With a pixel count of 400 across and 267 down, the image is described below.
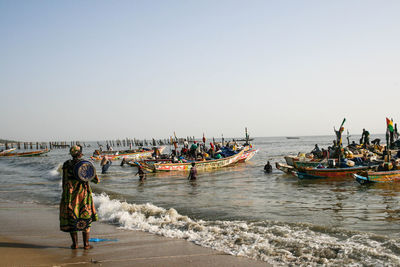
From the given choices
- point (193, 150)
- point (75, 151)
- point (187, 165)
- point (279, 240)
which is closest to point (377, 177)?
point (279, 240)

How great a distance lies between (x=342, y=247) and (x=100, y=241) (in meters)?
4.55

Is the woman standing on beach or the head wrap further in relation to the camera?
the head wrap

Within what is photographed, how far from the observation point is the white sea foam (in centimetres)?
529

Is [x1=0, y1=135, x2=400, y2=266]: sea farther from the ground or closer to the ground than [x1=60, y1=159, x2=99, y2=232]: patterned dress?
closer to the ground

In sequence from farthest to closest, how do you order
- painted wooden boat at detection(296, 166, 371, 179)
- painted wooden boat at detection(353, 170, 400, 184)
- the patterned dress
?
1. painted wooden boat at detection(296, 166, 371, 179)
2. painted wooden boat at detection(353, 170, 400, 184)
3. the patterned dress

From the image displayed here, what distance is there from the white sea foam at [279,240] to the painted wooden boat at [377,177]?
347 inches

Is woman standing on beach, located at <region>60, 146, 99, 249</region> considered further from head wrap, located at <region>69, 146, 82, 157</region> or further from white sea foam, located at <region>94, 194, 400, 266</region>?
white sea foam, located at <region>94, 194, 400, 266</region>

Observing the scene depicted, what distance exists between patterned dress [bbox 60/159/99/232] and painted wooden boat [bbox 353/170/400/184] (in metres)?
13.5

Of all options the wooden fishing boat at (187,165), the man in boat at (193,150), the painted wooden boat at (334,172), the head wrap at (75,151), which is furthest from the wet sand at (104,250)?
the man in boat at (193,150)

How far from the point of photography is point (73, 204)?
5238mm

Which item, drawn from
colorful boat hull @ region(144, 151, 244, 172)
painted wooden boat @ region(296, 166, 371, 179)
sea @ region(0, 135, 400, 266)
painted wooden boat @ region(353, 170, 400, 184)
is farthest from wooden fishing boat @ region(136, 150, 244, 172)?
painted wooden boat @ region(353, 170, 400, 184)

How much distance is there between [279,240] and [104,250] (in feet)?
A: 10.8

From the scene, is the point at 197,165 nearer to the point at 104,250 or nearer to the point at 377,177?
the point at 377,177

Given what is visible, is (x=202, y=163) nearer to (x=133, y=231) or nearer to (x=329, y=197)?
(x=329, y=197)
